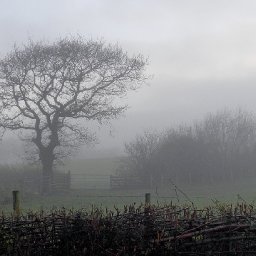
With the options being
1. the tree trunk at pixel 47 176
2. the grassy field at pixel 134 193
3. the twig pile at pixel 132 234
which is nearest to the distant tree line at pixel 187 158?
the grassy field at pixel 134 193

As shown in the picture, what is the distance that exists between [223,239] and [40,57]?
3090cm

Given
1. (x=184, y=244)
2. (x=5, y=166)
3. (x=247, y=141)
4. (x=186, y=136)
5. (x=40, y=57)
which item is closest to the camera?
(x=184, y=244)

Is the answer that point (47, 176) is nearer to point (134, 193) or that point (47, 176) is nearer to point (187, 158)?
point (134, 193)

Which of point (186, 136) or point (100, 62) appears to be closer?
point (100, 62)

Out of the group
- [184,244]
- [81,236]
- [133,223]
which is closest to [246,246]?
[184,244]

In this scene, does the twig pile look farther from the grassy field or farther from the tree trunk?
the tree trunk

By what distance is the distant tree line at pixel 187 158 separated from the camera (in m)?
43.1

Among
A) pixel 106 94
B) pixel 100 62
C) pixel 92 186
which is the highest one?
pixel 100 62

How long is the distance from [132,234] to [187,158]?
3796cm

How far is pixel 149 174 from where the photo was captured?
4219 centimetres

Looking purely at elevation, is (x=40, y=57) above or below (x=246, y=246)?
above

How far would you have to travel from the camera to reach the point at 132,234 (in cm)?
657

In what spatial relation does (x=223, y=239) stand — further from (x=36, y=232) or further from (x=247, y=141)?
(x=247, y=141)

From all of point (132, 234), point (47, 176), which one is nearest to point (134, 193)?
point (47, 176)
